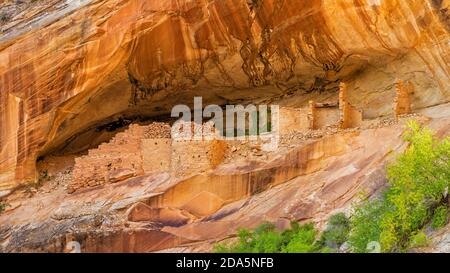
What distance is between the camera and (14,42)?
62.4 feet

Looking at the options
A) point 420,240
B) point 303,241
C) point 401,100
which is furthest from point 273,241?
point 401,100

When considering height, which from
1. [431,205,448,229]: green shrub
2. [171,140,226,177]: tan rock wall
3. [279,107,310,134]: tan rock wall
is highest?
[279,107,310,134]: tan rock wall

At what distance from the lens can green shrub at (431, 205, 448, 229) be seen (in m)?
14.7

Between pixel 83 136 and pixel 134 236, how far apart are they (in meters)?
5.41

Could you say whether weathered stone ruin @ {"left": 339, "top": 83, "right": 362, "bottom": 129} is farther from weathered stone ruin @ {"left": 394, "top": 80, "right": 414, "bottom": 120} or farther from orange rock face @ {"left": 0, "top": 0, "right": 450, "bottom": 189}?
orange rock face @ {"left": 0, "top": 0, "right": 450, "bottom": 189}

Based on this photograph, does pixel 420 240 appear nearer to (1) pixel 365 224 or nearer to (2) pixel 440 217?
(2) pixel 440 217

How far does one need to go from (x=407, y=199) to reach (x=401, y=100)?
375 centimetres

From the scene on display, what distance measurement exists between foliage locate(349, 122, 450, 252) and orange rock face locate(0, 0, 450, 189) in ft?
10.4

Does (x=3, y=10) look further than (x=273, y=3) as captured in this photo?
Yes

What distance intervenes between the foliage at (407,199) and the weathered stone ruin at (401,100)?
7.14ft

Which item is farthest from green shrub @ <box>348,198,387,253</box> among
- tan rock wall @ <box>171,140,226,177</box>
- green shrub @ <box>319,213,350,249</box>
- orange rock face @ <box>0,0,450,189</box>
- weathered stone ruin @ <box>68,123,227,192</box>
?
orange rock face @ <box>0,0,450,189</box>

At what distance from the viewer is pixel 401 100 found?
722 inches
